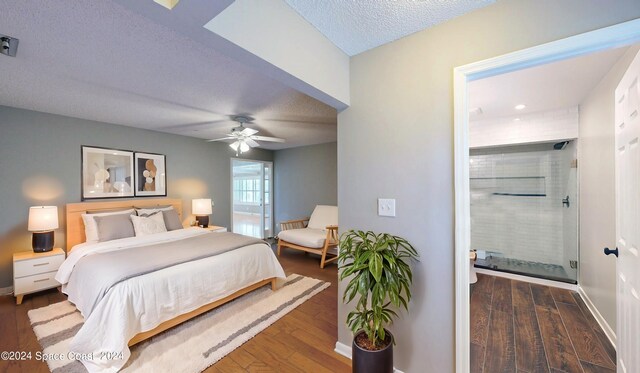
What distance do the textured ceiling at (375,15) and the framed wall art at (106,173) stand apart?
3.81 m

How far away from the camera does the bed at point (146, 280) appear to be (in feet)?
5.84

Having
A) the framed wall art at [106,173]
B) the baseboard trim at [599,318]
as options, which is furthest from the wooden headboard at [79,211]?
the baseboard trim at [599,318]

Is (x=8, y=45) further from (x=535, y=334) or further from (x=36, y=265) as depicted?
(x=535, y=334)

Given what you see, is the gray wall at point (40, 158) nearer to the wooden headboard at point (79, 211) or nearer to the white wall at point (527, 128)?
the wooden headboard at point (79, 211)

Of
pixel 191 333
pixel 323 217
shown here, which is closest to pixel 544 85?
pixel 323 217

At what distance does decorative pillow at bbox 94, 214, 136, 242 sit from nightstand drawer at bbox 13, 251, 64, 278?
0.47 meters

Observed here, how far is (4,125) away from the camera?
9.39 feet

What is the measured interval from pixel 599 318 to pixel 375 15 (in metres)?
3.30

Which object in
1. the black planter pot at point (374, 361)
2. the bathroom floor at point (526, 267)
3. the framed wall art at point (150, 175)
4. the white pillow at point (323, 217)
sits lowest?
the bathroom floor at point (526, 267)

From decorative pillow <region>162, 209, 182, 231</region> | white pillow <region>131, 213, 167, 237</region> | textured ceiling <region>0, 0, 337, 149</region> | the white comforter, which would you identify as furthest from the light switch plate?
decorative pillow <region>162, 209, 182, 231</region>

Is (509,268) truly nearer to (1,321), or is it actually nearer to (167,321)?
(167,321)

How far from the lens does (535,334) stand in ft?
6.95

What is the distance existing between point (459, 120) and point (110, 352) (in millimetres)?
2791

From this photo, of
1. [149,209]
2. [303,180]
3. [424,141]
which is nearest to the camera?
[424,141]
